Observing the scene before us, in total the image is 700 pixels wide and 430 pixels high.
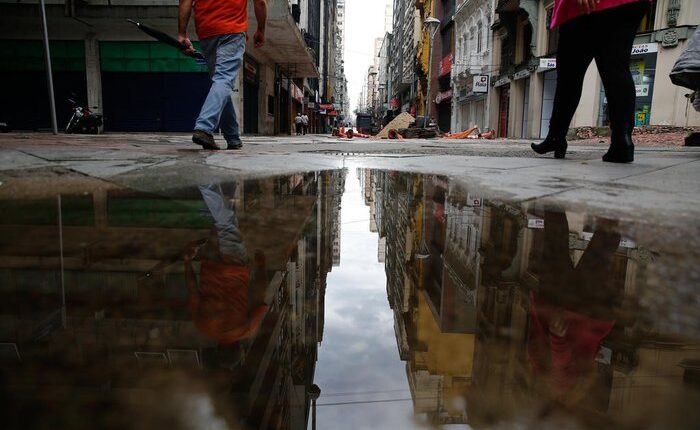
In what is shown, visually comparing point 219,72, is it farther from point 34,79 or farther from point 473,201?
point 34,79

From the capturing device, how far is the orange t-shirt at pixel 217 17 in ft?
12.1

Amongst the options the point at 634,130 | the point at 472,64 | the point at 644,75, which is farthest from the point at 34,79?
the point at 472,64

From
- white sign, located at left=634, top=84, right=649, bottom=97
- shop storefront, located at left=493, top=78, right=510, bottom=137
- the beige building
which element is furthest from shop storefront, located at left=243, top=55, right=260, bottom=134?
white sign, located at left=634, top=84, right=649, bottom=97

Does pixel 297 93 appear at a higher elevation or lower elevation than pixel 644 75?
higher

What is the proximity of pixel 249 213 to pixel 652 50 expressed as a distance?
51.1 feet

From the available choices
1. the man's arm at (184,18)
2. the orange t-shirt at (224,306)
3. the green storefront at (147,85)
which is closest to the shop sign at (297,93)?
the green storefront at (147,85)

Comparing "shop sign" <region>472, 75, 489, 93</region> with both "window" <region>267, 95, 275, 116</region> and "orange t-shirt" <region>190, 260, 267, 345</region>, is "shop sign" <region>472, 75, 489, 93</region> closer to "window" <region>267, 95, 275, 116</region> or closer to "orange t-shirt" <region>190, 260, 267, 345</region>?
"window" <region>267, 95, 275, 116</region>

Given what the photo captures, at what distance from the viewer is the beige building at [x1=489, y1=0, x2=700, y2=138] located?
42.8 ft

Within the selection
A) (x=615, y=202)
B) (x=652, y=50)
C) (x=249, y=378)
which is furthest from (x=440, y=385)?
(x=652, y=50)

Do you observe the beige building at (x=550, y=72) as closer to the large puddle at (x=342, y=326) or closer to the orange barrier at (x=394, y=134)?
the orange barrier at (x=394, y=134)

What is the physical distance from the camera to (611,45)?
3.03 metres

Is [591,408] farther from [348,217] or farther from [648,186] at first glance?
[648,186]

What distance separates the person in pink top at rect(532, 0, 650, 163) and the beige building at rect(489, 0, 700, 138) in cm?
1182

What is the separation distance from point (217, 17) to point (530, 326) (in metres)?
3.69
